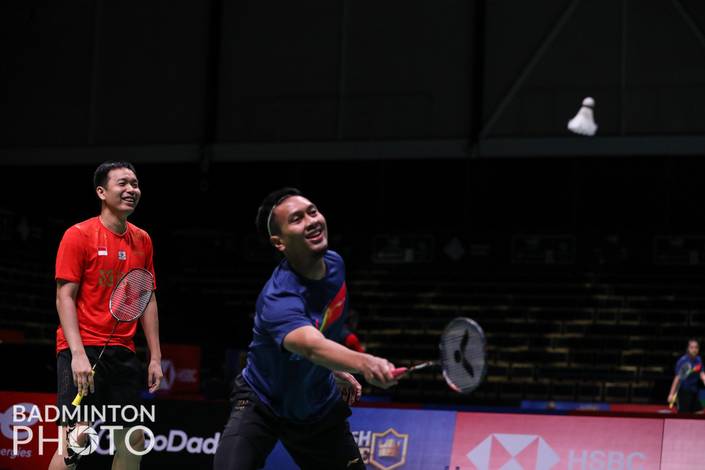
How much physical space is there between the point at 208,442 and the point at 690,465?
3351 millimetres

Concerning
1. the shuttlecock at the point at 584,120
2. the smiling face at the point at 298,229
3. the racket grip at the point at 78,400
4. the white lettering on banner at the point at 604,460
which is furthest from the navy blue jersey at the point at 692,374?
the smiling face at the point at 298,229

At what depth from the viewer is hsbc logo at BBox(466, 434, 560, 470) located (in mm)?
6734

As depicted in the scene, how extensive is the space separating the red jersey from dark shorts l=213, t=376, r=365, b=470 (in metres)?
1.29

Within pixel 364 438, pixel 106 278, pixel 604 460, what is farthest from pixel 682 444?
pixel 106 278

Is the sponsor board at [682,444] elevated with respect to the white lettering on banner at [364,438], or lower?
elevated

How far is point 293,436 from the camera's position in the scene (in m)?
4.17

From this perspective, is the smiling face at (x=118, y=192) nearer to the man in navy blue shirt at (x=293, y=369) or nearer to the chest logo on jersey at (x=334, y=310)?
the man in navy blue shirt at (x=293, y=369)

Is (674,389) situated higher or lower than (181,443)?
lower

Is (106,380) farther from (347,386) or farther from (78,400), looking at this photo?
(347,386)

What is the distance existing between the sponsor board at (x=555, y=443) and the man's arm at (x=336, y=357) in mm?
3532

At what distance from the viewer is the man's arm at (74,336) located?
4945 mm

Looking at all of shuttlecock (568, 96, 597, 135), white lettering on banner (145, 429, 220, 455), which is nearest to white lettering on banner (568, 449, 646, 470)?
white lettering on banner (145, 429, 220, 455)

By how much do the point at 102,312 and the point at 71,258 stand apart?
323 millimetres

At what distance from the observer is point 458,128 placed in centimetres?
1584
